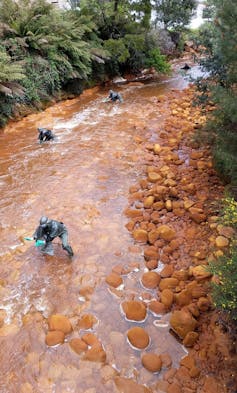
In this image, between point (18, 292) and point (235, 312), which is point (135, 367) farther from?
point (18, 292)

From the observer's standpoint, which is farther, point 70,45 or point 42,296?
point 70,45

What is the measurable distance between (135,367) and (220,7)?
5042 millimetres

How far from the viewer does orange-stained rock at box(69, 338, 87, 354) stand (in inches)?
133

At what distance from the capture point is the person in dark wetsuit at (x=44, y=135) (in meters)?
8.11

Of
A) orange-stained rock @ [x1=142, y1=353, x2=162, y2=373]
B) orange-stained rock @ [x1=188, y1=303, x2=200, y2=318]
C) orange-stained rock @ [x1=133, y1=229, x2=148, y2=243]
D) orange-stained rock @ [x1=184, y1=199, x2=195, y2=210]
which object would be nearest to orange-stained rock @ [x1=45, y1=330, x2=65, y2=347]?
→ orange-stained rock @ [x1=142, y1=353, x2=162, y2=373]

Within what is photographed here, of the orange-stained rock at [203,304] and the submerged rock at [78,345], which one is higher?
the submerged rock at [78,345]

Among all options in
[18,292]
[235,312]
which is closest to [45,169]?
[18,292]

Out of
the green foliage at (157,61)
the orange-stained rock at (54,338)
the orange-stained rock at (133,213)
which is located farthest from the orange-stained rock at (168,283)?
the green foliage at (157,61)

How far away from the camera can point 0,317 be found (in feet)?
12.3

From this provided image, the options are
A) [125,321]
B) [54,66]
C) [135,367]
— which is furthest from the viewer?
[54,66]

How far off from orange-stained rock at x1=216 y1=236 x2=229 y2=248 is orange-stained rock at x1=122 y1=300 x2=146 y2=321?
4.40 feet

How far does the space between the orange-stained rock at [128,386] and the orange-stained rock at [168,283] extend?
4.07 ft

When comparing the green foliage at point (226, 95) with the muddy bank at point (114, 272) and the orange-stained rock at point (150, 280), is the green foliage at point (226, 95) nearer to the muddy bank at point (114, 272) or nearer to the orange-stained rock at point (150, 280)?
the muddy bank at point (114, 272)

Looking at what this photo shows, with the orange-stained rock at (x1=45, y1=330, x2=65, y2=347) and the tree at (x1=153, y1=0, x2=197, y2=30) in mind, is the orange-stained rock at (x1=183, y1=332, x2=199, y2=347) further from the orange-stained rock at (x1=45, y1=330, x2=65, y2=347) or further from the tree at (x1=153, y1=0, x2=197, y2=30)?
the tree at (x1=153, y1=0, x2=197, y2=30)
